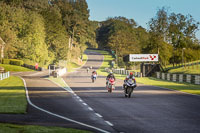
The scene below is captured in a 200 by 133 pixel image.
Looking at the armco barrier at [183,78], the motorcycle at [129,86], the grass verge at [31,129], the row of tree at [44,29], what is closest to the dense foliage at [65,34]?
the row of tree at [44,29]

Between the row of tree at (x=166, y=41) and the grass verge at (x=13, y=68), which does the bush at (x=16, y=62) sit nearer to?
the grass verge at (x=13, y=68)

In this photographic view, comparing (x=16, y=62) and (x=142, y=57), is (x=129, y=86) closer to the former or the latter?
(x=142, y=57)

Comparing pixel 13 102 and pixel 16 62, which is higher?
pixel 16 62

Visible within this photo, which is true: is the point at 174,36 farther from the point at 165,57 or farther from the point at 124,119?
the point at 124,119

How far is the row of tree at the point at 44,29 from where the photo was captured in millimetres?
94188

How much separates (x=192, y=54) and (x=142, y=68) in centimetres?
4069

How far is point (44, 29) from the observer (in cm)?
11019

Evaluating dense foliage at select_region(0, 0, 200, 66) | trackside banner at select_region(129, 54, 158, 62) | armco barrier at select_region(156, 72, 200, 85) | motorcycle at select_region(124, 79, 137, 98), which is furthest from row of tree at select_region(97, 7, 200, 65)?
motorcycle at select_region(124, 79, 137, 98)

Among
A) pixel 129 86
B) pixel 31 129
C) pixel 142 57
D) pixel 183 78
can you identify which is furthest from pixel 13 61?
pixel 31 129

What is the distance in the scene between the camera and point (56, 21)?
121m

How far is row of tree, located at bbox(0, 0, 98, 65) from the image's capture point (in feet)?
309

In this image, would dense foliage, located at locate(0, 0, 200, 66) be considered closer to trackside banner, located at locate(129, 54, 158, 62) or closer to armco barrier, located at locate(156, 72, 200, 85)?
trackside banner, located at locate(129, 54, 158, 62)

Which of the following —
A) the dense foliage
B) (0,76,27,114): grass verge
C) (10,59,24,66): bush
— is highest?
the dense foliage

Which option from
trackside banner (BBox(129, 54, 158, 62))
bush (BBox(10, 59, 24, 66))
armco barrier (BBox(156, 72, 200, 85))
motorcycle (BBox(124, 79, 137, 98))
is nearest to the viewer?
motorcycle (BBox(124, 79, 137, 98))
